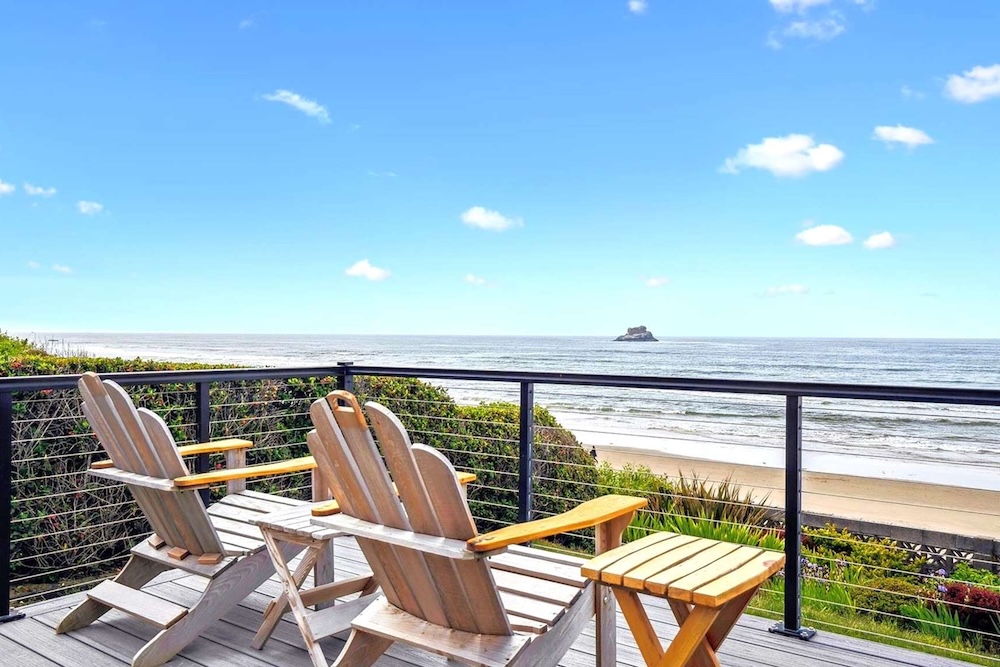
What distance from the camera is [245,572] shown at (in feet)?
9.19

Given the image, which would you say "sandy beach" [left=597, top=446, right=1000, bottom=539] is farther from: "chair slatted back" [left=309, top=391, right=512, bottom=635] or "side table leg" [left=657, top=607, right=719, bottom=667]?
"side table leg" [left=657, top=607, right=719, bottom=667]

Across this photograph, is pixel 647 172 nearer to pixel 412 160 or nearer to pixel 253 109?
pixel 412 160

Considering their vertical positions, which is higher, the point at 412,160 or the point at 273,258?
the point at 412,160

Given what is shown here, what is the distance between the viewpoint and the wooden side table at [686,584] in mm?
1690

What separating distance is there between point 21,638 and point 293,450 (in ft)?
8.55

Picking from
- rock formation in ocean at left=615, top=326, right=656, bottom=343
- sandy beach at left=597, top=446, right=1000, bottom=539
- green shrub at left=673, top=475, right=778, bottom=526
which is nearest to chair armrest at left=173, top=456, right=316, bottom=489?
green shrub at left=673, top=475, right=778, bottom=526

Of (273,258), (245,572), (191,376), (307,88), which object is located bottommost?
(245,572)

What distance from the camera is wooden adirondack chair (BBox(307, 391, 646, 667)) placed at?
187 centimetres

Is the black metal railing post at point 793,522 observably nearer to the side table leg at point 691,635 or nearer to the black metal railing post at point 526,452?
the black metal railing post at point 526,452

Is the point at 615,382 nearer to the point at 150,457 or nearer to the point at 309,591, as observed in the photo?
the point at 309,591

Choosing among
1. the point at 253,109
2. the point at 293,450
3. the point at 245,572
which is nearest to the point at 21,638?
the point at 245,572

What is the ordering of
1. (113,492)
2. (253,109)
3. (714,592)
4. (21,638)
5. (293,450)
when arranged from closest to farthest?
(714,592) → (21,638) → (113,492) → (293,450) → (253,109)

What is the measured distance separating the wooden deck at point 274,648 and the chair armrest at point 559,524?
0.81 metres

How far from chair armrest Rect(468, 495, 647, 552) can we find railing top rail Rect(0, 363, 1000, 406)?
924 mm
